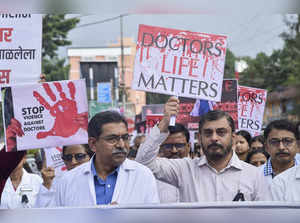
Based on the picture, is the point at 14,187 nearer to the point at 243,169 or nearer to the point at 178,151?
the point at 178,151

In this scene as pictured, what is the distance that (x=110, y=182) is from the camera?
3.08 m

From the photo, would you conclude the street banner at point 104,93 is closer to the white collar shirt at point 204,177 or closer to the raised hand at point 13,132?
the raised hand at point 13,132

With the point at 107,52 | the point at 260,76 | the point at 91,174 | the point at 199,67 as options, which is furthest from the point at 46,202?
the point at 107,52

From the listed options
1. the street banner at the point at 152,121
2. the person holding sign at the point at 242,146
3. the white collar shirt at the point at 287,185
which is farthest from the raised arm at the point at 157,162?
the street banner at the point at 152,121

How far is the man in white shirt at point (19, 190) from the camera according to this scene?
466 centimetres

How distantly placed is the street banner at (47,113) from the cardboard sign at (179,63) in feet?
1.88

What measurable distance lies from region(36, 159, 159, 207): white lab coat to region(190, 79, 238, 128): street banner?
3346 mm

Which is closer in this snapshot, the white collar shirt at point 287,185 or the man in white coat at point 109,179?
the man in white coat at point 109,179

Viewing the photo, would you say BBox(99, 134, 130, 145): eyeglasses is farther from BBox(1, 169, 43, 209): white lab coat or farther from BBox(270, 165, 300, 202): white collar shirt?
BBox(1, 169, 43, 209): white lab coat

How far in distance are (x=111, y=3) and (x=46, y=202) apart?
115 inches

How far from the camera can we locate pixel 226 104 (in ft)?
21.6

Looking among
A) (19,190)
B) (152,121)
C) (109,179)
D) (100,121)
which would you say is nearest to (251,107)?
(152,121)

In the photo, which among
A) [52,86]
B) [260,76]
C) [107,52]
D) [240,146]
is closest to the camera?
[52,86]

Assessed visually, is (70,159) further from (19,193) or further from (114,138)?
(114,138)
